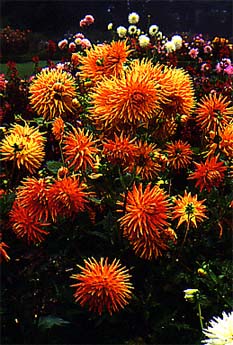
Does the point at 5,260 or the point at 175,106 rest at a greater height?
the point at 175,106

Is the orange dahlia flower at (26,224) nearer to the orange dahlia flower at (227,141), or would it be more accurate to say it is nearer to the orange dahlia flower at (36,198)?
the orange dahlia flower at (36,198)

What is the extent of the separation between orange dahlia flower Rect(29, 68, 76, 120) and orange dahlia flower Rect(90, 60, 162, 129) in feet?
0.47

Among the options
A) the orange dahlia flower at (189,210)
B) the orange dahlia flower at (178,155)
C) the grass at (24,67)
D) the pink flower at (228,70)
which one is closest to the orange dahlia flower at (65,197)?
the orange dahlia flower at (189,210)

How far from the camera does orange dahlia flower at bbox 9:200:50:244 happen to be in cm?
167

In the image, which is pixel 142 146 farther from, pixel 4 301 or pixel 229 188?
pixel 4 301

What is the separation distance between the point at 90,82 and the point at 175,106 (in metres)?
0.33

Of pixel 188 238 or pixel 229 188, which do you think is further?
pixel 229 188

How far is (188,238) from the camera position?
1.78m

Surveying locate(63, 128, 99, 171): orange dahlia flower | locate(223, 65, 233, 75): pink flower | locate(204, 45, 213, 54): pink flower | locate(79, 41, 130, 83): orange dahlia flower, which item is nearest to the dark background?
locate(204, 45, 213, 54): pink flower

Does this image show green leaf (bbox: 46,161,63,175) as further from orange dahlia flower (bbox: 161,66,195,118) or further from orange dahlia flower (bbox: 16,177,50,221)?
orange dahlia flower (bbox: 161,66,195,118)

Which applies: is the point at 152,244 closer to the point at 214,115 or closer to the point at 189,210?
the point at 189,210

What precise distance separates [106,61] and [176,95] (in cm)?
29

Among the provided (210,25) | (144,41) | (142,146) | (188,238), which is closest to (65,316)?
(188,238)

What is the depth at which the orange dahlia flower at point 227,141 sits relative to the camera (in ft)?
5.99
